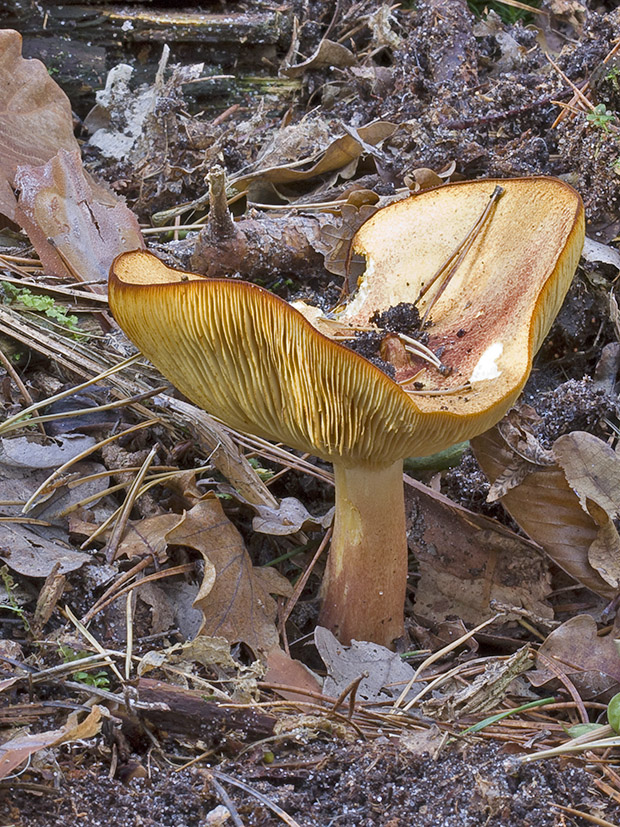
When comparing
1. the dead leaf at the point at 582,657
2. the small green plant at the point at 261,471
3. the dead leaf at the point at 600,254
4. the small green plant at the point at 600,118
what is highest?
the small green plant at the point at 600,118

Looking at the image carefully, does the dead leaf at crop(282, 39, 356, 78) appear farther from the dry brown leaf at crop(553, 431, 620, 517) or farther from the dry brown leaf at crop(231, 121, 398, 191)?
the dry brown leaf at crop(553, 431, 620, 517)

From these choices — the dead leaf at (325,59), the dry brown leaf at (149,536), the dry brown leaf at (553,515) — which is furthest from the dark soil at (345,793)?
the dead leaf at (325,59)

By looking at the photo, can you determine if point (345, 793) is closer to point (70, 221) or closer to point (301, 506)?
point (301, 506)

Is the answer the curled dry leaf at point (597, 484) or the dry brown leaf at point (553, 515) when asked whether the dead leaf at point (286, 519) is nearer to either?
the dry brown leaf at point (553, 515)

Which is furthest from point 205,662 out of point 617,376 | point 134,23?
point 134,23

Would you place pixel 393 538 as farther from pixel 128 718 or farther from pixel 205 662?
pixel 128 718

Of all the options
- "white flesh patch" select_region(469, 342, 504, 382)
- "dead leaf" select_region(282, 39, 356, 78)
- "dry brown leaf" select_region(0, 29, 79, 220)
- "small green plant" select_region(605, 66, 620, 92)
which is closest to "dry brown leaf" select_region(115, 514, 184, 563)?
"white flesh patch" select_region(469, 342, 504, 382)

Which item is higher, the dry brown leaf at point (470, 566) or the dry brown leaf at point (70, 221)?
the dry brown leaf at point (70, 221)
